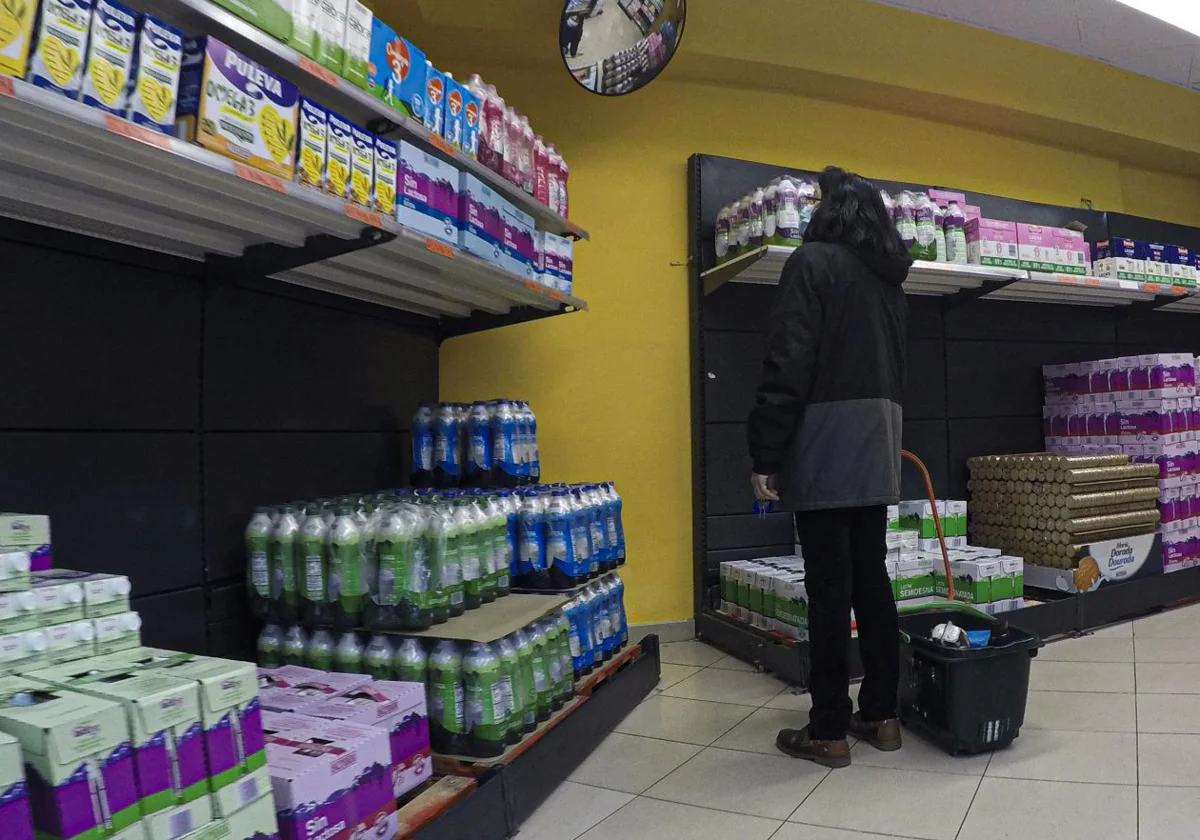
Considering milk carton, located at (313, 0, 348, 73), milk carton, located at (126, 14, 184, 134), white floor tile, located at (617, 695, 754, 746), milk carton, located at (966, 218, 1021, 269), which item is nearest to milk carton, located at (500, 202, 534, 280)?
milk carton, located at (313, 0, 348, 73)

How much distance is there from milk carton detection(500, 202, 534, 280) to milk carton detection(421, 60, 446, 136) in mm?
426

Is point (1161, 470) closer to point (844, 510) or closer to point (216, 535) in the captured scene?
point (844, 510)

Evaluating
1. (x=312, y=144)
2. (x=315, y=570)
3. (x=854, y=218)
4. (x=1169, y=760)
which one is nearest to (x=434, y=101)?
(x=312, y=144)

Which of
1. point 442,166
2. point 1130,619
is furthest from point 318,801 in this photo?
point 1130,619

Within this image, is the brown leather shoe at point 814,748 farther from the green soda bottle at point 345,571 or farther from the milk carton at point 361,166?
the milk carton at point 361,166

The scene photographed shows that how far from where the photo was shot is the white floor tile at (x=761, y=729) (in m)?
2.59

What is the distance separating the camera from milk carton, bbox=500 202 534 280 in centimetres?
280


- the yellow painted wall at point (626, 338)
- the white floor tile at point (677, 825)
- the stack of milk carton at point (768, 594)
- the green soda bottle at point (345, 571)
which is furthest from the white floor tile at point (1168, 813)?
the yellow painted wall at point (626, 338)

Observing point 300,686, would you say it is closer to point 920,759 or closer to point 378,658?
point 378,658

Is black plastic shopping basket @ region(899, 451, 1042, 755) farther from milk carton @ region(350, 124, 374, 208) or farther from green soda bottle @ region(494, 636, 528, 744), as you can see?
milk carton @ region(350, 124, 374, 208)

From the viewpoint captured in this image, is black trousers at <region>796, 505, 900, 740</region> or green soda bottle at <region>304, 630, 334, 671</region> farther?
black trousers at <region>796, 505, 900, 740</region>

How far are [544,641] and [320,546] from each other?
740mm

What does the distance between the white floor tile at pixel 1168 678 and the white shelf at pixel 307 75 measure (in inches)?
121

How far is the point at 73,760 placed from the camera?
1.12m
